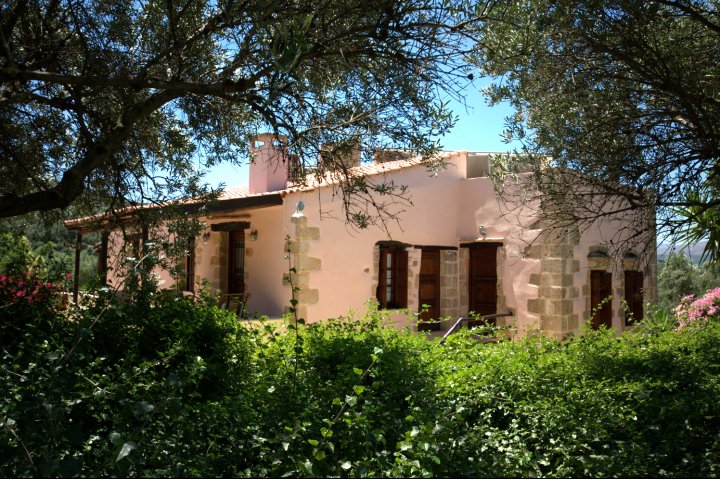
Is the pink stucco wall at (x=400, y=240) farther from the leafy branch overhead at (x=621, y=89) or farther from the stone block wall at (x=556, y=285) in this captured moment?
the leafy branch overhead at (x=621, y=89)

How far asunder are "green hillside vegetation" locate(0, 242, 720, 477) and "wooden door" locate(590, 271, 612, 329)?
6.44m

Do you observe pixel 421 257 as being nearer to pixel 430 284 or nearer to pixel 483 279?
pixel 430 284

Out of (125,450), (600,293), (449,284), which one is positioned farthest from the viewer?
(449,284)

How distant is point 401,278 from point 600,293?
407 cm

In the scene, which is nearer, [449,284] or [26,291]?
[26,291]

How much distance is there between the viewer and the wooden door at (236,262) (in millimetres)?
13773

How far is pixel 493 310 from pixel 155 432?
10.4m

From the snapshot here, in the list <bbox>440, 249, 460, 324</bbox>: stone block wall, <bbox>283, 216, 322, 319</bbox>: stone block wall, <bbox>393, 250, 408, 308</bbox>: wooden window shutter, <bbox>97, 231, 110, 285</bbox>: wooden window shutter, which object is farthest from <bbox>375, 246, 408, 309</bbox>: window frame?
<bbox>97, 231, 110, 285</bbox>: wooden window shutter

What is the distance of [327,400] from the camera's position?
12.0 ft

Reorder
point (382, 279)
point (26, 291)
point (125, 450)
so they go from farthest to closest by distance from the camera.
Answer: point (382, 279) → point (26, 291) → point (125, 450)

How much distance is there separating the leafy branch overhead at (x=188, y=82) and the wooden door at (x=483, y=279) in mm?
7496

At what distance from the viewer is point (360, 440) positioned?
9.95ft

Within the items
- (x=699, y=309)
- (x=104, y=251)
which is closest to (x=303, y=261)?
(x=104, y=251)

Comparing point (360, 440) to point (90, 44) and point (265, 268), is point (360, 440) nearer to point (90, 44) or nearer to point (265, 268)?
point (90, 44)
